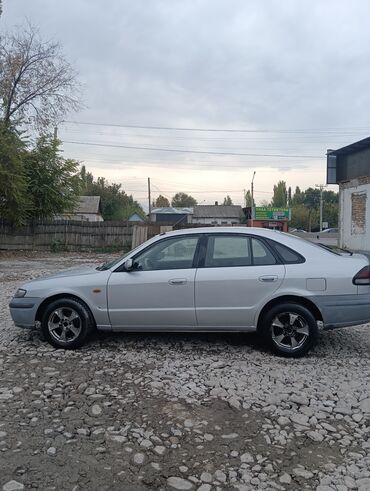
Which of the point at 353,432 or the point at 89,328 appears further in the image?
the point at 89,328

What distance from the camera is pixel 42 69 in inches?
969

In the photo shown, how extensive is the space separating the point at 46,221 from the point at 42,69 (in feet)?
29.2

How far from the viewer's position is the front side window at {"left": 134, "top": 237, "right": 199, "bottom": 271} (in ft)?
17.9

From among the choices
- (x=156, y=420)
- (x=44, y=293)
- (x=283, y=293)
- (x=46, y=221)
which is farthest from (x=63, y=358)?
(x=46, y=221)

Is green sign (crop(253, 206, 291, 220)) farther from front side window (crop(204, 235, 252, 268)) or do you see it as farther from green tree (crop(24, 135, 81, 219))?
front side window (crop(204, 235, 252, 268))

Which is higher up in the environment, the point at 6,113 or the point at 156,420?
the point at 6,113

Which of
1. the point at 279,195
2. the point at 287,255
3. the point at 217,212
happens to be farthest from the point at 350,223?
the point at 279,195

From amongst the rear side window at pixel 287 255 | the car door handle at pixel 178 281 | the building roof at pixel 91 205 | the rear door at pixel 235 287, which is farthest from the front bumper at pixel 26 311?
the building roof at pixel 91 205

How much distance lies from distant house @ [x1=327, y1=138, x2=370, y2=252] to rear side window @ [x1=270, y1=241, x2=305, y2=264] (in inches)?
696

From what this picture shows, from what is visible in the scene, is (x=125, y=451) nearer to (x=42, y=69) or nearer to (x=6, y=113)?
(x=6, y=113)

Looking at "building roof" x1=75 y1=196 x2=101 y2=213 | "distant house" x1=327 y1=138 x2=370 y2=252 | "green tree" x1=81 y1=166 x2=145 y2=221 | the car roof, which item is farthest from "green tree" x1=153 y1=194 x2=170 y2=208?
the car roof

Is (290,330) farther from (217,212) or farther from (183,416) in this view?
(217,212)

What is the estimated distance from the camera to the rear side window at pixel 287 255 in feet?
17.3

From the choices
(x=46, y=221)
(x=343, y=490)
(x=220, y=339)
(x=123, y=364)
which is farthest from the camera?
(x=46, y=221)
